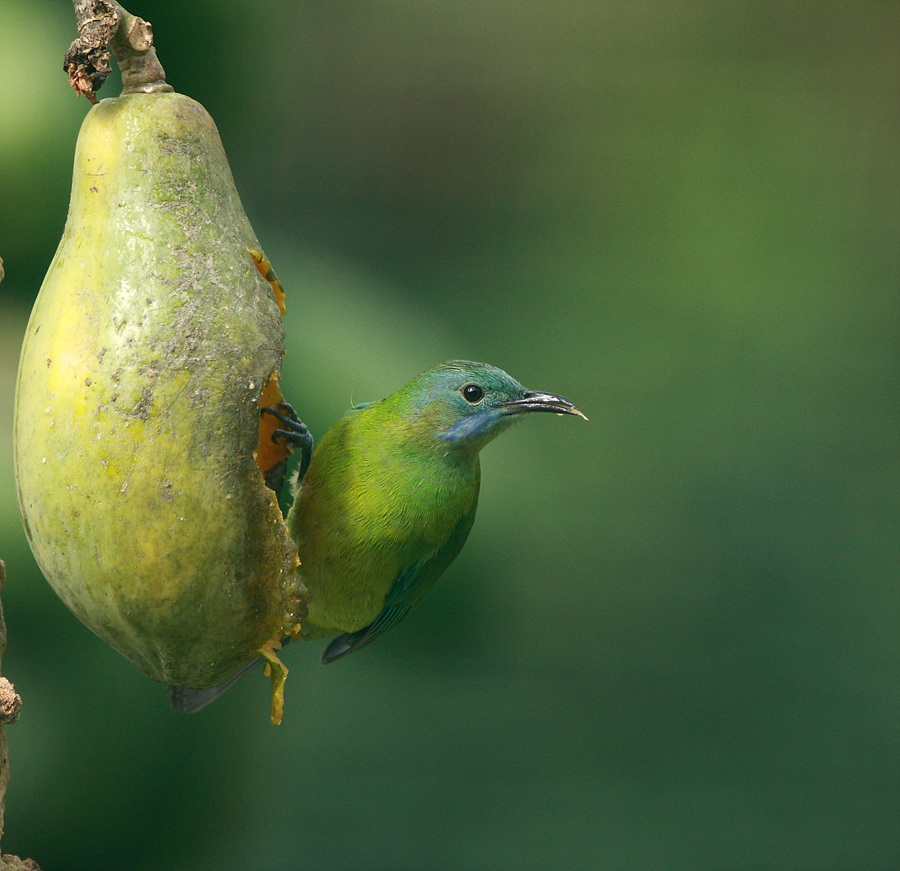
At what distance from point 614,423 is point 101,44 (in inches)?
103

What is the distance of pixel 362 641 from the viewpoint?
6.48 feet

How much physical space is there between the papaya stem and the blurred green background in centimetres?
161

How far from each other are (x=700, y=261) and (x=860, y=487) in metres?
0.97

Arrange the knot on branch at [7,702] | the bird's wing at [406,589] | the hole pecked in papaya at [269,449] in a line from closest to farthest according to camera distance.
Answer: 1. the knot on branch at [7,702]
2. the hole pecked in papaya at [269,449]
3. the bird's wing at [406,589]

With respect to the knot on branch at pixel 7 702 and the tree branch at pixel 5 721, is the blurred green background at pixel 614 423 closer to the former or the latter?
the tree branch at pixel 5 721

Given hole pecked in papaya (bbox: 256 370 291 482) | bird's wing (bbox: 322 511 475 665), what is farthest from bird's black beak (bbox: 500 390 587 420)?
hole pecked in papaya (bbox: 256 370 291 482)

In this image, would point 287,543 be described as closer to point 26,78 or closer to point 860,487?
point 26,78

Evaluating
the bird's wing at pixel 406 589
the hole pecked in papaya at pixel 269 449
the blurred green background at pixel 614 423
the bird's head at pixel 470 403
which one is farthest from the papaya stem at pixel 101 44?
the blurred green background at pixel 614 423

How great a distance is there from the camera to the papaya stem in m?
1.22

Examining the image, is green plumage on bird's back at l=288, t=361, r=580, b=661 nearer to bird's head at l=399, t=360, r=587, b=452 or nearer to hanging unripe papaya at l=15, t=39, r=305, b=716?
bird's head at l=399, t=360, r=587, b=452

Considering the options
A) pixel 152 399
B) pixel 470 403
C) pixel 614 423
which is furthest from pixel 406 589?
pixel 614 423

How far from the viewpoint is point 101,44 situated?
122 centimetres

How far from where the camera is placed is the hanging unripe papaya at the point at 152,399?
1220 millimetres

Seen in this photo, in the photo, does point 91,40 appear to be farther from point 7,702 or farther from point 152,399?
point 7,702
